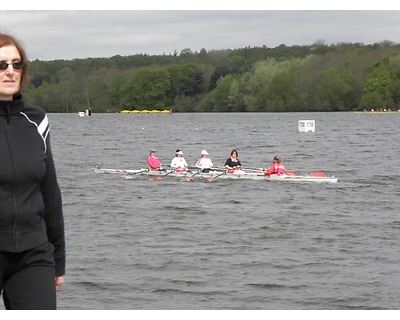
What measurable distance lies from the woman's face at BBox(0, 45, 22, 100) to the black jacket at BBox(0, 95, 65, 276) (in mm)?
43

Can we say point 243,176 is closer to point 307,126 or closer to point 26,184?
point 26,184

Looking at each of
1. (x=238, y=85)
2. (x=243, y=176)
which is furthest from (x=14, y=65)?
(x=238, y=85)

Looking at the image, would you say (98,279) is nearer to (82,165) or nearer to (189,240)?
(189,240)

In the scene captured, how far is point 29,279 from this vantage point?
399 cm

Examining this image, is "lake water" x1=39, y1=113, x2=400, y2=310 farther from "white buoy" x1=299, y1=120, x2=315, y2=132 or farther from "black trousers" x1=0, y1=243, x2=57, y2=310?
"white buoy" x1=299, y1=120, x2=315, y2=132

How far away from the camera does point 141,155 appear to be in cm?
5216

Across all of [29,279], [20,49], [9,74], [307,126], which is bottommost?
[307,126]

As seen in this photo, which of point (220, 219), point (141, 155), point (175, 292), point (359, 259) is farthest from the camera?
point (141, 155)

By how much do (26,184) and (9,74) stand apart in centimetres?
53

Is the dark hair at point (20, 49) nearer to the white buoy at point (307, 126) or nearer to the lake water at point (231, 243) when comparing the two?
the lake water at point (231, 243)

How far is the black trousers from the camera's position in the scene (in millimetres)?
3953

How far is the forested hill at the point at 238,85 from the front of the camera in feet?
471

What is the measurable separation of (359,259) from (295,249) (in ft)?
5.38
